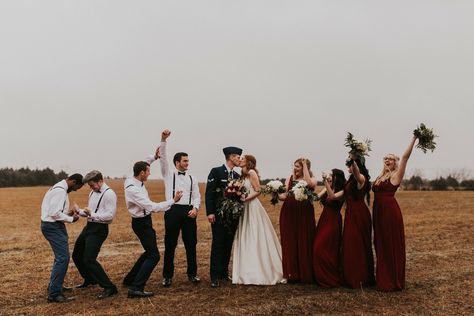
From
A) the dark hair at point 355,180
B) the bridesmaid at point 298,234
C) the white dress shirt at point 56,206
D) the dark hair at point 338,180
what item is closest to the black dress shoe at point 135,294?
the white dress shirt at point 56,206

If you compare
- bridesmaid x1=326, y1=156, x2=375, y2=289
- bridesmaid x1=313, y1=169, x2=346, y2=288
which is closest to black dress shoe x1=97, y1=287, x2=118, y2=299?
bridesmaid x1=313, y1=169, x2=346, y2=288

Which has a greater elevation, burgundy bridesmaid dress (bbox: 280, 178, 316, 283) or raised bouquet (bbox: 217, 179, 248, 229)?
raised bouquet (bbox: 217, 179, 248, 229)

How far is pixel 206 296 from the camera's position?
902cm

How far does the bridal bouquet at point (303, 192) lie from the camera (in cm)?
945

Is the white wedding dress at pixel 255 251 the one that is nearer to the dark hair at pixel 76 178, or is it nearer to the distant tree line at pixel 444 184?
the dark hair at pixel 76 178

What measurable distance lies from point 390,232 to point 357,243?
0.64 metres

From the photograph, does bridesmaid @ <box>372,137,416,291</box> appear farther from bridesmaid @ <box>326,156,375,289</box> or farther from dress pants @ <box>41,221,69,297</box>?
dress pants @ <box>41,221,69,297</box>

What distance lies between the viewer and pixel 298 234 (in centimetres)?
985

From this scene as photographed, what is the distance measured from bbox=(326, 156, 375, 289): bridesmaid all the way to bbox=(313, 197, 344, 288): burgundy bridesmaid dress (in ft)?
0.53

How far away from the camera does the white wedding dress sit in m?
9.80

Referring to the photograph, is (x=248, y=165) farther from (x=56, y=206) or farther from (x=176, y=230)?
(x=56, y=206)

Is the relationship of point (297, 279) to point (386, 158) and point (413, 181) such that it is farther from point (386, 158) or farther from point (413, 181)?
point (413, 181)

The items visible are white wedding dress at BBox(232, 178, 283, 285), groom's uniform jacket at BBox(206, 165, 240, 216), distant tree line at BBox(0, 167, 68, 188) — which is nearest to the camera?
white wedding dress at BBox(232, 178, 283, 285)

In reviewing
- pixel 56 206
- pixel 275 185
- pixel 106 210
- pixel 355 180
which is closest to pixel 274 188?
pixel 275 185
